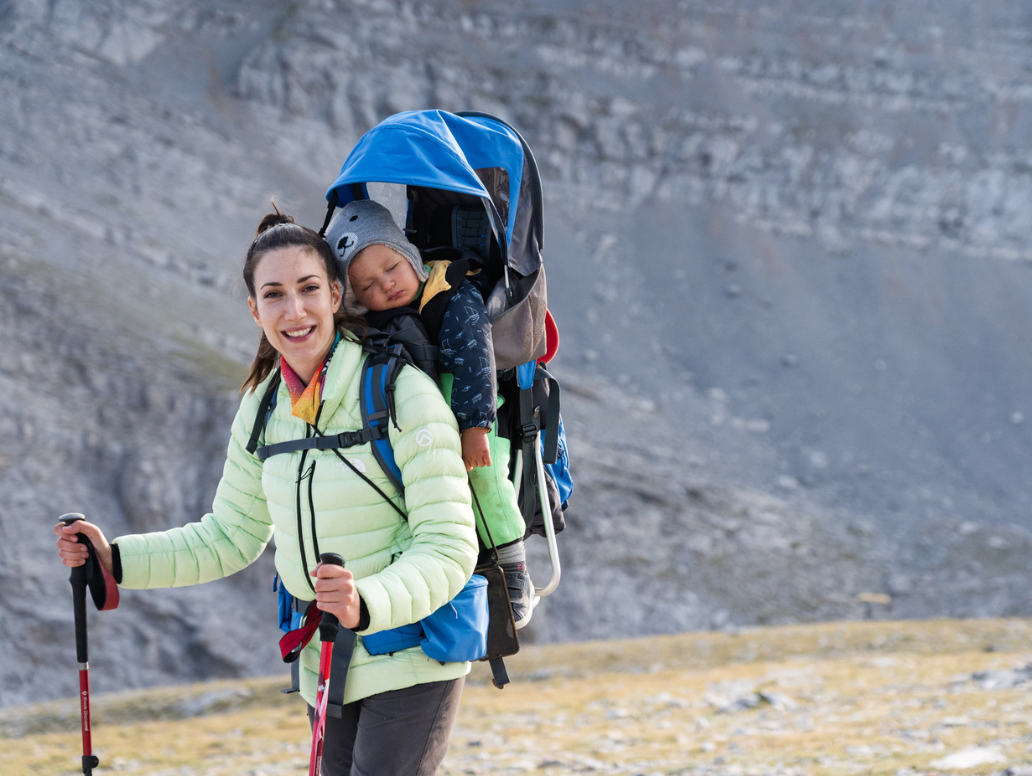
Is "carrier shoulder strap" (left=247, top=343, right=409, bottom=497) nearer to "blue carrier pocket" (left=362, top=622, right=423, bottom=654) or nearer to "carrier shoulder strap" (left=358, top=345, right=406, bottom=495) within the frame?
"carrier shoulder strap" (left=358, top=345, right=406, bottom=495)

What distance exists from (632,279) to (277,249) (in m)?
32.8

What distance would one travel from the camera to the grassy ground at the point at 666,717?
318 inches

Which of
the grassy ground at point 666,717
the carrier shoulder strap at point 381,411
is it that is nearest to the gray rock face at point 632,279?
the grassy ground at point 666,717

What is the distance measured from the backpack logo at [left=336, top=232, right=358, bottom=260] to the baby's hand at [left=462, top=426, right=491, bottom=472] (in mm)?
772

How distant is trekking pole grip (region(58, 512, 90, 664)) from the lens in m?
3.02

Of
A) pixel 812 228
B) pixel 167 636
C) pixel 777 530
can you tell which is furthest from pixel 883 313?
pixel 167 636

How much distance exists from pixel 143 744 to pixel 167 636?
191 inches

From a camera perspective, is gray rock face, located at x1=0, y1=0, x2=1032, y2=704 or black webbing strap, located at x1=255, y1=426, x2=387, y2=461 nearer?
black webbing strap, located at x1=255, y1=426, x2=387, y2=461

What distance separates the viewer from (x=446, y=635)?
269 cm

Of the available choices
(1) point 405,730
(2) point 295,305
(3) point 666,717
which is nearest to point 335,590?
(1) point 405,730

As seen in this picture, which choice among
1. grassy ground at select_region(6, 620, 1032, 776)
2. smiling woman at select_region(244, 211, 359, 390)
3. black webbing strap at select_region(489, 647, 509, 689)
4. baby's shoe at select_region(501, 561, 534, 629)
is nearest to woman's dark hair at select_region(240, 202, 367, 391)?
smiling woman at select_region(244, 211, 359, 390)

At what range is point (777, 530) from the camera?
23266mm

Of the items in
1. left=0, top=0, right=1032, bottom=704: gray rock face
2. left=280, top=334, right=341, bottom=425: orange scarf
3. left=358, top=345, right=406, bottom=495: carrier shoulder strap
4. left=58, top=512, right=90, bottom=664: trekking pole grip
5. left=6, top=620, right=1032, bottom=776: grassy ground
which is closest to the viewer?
left=358, top=345, right=406, bottom=495: carrier shoulder strap

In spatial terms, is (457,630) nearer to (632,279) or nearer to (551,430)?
(551,430)
